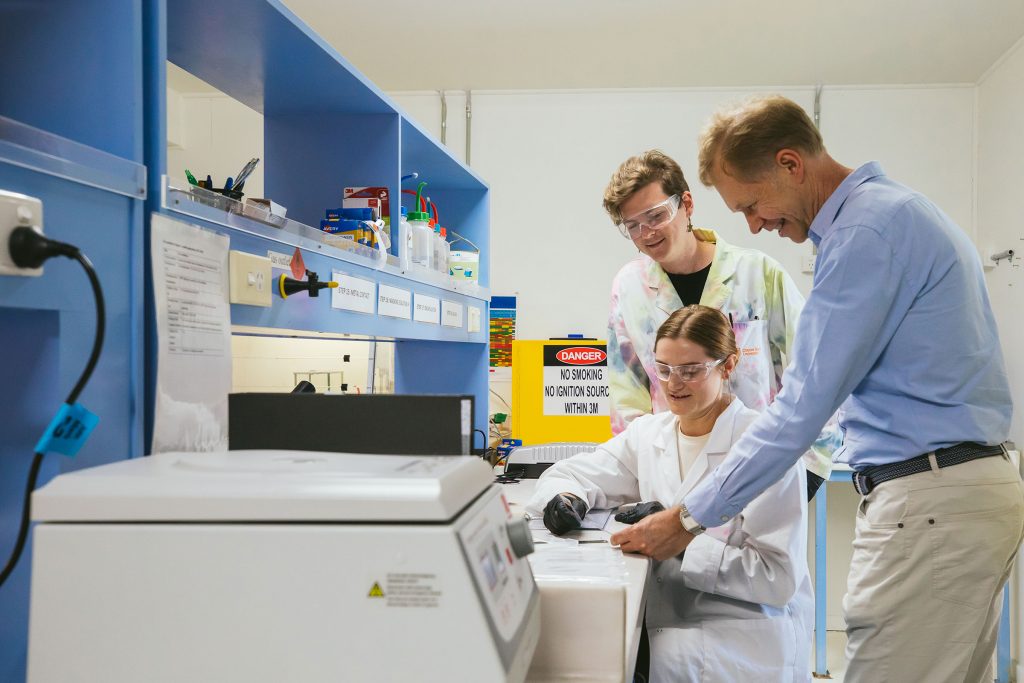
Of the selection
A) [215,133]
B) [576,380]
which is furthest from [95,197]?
[215,133]

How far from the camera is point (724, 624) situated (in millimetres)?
1709

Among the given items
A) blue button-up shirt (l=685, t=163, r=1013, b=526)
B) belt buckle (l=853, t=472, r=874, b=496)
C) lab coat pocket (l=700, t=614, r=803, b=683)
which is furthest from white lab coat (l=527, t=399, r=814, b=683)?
blue button-up shirt (l=685, t=163, r=1013, b=526)

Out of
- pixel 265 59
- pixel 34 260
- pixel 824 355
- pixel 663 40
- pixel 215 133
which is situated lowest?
pixel 824 355

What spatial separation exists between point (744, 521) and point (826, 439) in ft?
1.65

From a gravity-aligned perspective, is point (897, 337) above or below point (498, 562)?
above

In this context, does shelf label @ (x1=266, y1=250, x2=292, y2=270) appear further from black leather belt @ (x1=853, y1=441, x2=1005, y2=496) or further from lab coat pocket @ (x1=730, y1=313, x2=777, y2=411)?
lab coat pocket @ (x1=730, y1=313, x2=777, y2=411)

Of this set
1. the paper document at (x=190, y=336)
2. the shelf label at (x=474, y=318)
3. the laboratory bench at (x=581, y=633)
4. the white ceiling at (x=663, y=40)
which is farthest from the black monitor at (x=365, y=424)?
the white ceiling at (x=663, y=40)

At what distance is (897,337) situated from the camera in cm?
140

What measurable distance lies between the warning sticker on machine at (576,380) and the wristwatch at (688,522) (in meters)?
1.68

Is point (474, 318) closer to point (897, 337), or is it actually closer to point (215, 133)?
point (897, 337)

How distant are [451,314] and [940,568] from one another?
1.62m

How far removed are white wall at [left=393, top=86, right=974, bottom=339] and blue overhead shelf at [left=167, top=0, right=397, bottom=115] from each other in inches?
88.8

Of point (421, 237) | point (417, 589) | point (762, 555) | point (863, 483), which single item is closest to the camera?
point (417, 589)

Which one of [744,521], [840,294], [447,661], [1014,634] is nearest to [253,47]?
[840,294]
